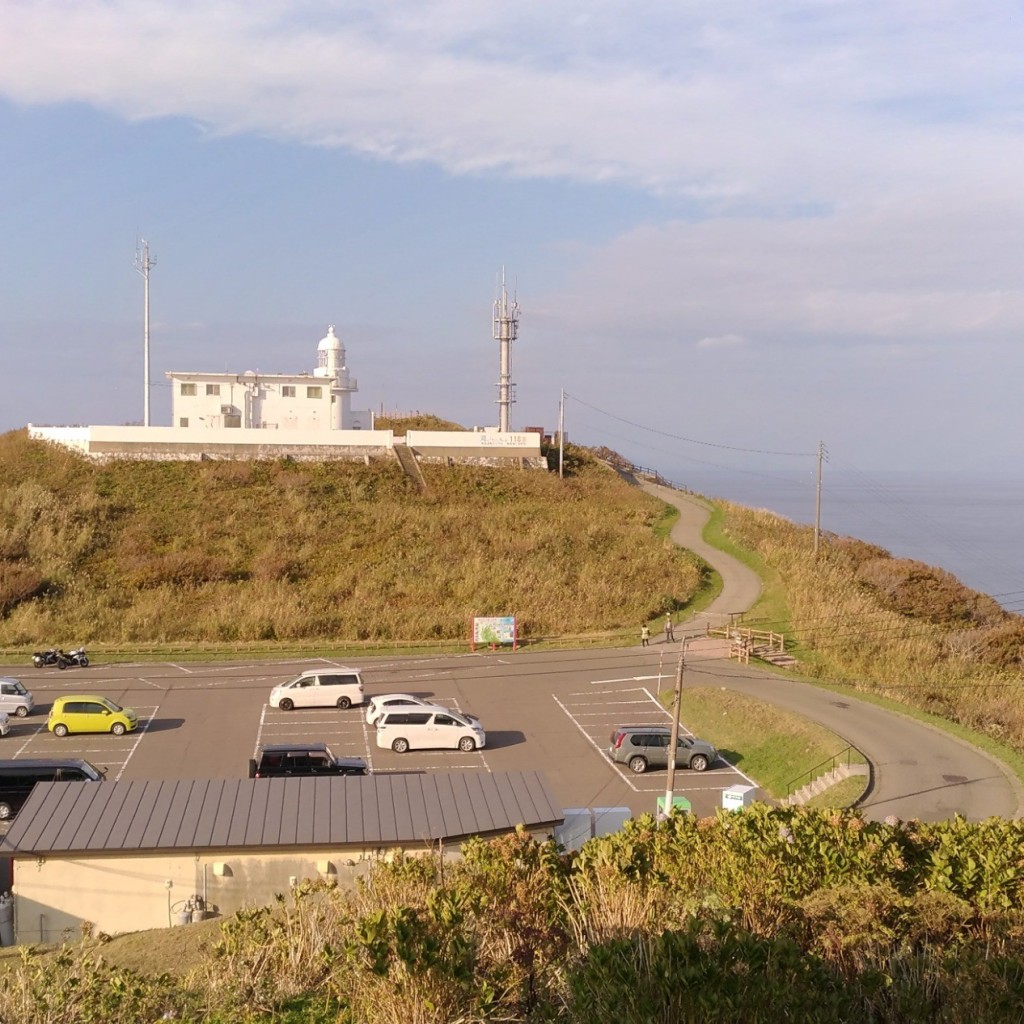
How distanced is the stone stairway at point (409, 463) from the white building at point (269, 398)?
4727mm

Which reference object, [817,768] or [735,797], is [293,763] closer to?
[735,797]

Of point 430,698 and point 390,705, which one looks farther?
point 430,698

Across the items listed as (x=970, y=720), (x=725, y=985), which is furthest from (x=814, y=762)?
(x=725, y=985)

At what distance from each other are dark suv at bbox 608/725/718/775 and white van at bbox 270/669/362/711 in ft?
24.3

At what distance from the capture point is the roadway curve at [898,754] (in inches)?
709

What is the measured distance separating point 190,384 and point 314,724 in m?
30.6

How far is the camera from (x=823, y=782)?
65.0 feet

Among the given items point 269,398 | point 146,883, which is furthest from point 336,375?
point 146,883

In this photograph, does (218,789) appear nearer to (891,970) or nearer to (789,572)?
(891,970)

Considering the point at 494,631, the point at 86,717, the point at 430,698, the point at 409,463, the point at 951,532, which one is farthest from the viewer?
the point at 951,532

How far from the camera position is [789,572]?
127 feet

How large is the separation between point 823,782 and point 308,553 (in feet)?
78.4

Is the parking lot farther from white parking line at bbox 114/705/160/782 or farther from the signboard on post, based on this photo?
the signboard on post

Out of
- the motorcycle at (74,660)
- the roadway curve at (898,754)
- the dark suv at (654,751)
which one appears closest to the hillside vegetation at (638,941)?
the roadway curve at (898,754)
